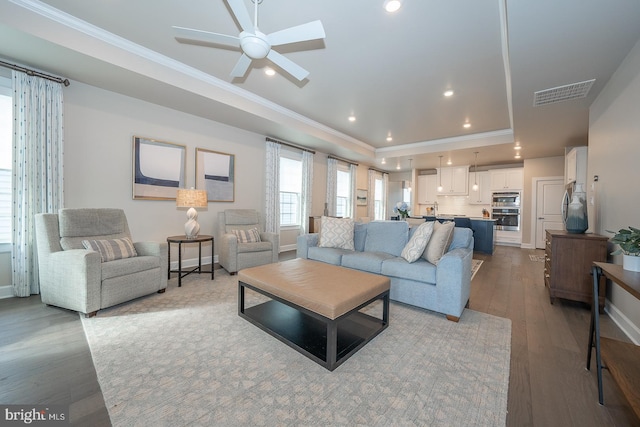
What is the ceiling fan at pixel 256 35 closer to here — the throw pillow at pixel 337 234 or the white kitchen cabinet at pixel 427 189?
the throw pillow at pixel 337 234

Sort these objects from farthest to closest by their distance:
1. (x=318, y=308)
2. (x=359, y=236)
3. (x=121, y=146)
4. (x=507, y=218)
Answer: (x=507, y=218) < (x=359, y=236) < (x=121, y=146) < (x=318, y=308)

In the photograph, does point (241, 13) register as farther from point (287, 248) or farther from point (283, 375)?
point (287, 248)

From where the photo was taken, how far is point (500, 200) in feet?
24.7

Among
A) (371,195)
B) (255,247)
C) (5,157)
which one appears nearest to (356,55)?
(255,247)

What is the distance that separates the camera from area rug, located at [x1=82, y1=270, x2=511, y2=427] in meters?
1.30

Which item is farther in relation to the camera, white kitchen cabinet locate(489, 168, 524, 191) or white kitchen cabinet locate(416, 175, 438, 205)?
white kitchen cabinet locate(416, 175, 438, 205)

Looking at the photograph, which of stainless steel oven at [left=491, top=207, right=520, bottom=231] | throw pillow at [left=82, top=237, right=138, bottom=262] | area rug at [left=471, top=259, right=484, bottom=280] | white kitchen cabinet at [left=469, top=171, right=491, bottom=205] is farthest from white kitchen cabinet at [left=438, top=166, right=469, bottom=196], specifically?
throw pillow at [left=82, top=237, right=138, bottom=262]

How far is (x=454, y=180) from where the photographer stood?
8.14m

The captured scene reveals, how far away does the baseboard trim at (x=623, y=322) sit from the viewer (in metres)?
2.06

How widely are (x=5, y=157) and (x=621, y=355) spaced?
5.59 m

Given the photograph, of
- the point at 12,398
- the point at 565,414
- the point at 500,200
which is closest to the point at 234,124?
the point at 12,398

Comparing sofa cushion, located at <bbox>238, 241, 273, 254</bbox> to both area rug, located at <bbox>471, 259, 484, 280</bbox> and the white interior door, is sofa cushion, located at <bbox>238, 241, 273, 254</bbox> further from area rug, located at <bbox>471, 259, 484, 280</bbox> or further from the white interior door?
the white interior door

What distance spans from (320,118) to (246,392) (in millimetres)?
4603

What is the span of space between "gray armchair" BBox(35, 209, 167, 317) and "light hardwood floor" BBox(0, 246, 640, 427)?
0.68ft
